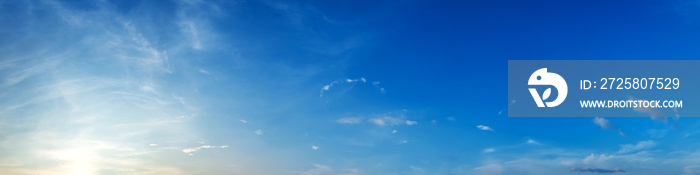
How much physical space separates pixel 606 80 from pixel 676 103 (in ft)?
61.0

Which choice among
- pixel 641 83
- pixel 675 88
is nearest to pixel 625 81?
pixel 641 83

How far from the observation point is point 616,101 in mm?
113375

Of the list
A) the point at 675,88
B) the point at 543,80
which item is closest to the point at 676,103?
the point at 675,88

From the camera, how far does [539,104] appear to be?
12125cm

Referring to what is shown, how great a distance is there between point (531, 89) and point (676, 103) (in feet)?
108

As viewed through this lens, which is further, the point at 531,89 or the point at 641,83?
the point at 531,89

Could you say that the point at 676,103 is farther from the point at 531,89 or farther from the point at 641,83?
the point at 531,89

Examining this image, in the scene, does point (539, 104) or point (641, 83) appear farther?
point (539, 104)

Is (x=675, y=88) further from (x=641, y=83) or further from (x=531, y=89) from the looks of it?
(x=531, y=89)

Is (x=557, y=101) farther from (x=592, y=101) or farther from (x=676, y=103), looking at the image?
(x=676, y=103)

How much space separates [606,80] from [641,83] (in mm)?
7043

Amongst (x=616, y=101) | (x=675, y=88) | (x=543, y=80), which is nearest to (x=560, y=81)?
(x=543, y=80)

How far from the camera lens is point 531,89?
12038 cm

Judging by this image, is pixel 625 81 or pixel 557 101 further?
pixel 557 101
